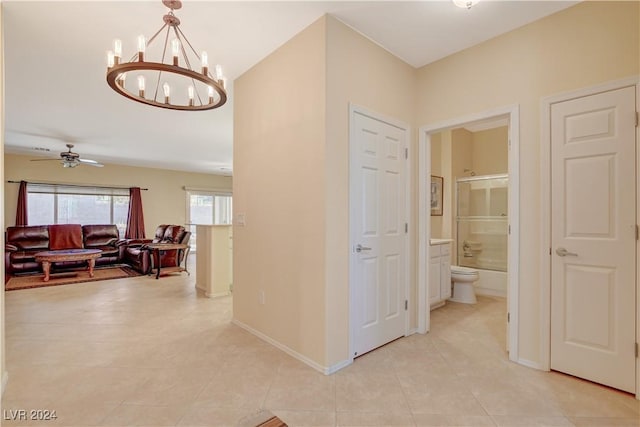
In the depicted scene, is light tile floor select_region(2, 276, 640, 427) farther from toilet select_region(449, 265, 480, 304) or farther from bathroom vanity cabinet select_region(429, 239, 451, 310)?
toilet select_region(449, 265, 480, 304)

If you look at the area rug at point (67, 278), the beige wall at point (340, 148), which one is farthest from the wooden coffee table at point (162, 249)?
the beige wall at point (340, 148)

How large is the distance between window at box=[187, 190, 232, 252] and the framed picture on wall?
21.6ft

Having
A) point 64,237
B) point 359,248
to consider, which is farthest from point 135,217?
point 359,248

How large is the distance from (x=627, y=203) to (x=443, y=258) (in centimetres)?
195

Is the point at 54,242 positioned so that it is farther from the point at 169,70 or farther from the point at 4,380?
the point at 169,70

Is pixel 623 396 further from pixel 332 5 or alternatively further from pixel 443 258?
pixel 332 5

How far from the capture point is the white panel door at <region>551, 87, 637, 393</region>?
6.21ft

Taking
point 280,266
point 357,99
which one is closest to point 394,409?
point 280,266

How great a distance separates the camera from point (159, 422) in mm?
1645

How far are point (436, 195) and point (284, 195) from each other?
9.32 ft

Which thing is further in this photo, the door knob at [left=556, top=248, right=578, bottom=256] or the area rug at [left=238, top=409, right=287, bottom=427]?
the door knob at [left=556, top=248, right=578, bottom=256]

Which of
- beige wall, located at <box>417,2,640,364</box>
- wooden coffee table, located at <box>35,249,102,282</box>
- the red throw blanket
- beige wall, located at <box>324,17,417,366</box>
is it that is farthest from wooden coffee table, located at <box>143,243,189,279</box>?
beige wall, located at <box>417,2,640,364</box>

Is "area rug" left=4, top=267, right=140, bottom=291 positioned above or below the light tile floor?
below

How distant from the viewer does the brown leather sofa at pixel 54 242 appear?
550 centimetres
